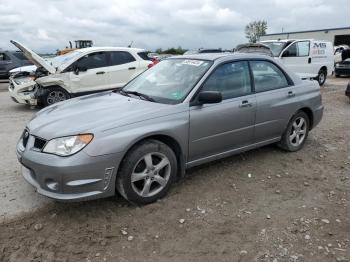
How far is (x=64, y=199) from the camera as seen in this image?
338 centimetres

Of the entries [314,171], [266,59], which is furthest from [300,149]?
[266,59]

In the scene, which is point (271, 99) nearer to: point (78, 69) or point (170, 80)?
point (170, 80)

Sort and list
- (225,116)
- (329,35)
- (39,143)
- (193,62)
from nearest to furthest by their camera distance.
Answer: (39,143) < (225,116) < (193,62) < (329,35)

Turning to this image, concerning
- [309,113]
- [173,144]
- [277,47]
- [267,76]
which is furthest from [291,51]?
[173,144]

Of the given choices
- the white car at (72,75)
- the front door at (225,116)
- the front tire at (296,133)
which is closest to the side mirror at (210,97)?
Result: the front door at (225,116)

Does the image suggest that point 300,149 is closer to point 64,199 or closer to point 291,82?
point 291,82

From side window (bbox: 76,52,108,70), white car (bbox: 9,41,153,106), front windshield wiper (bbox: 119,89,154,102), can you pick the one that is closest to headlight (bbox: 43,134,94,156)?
front windshield wiper (bbox: 119,89,154,102)

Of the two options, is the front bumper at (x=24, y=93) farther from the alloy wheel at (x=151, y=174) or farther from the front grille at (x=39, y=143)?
the alloy wheel at (x=151, y=174)

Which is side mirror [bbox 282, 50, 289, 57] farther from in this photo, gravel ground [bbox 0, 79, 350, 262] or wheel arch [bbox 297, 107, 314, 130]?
gravel ground [bbox 0, 79, 350, 262]

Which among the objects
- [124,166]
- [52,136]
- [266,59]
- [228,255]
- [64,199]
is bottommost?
[228,255]

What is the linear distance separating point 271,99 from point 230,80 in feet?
2.52

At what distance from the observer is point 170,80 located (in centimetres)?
458

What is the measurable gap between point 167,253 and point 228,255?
0.53 meters

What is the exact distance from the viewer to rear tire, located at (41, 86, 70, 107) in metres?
9.32
